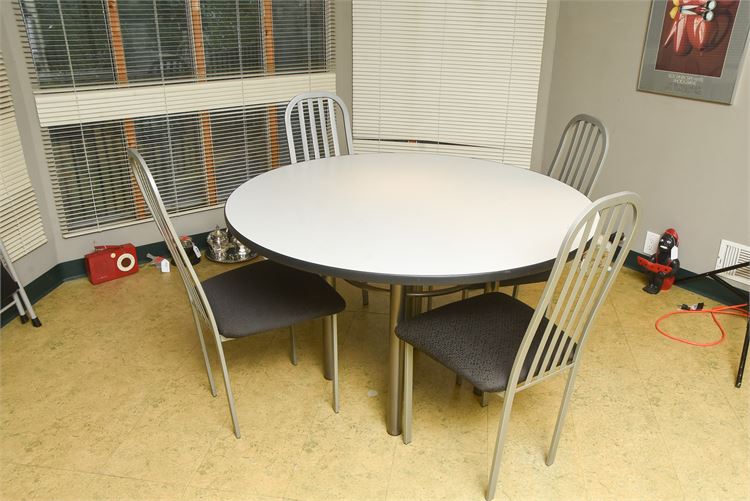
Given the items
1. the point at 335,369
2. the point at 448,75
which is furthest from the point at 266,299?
the point at 448,75

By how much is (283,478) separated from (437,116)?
8.05 feet

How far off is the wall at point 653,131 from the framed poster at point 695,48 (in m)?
0.05

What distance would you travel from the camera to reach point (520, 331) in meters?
1.93

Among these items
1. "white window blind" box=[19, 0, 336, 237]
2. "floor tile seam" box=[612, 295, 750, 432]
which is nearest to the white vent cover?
"floor tile seam" box=[612, 295, 750, 432]

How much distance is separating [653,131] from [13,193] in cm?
317

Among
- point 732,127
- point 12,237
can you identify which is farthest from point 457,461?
point 12,237

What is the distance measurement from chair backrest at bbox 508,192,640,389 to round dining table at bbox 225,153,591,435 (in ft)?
0.49

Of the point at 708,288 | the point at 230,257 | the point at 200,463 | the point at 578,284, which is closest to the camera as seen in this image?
the point at 578,284

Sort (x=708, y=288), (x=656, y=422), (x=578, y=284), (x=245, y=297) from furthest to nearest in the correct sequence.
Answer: (x=708, y=288)
(x=656, y=422)
(x=245, y=297)
(x=578, y=284)

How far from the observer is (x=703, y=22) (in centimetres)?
286

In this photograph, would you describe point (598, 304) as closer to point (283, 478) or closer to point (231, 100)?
point (283, 478)

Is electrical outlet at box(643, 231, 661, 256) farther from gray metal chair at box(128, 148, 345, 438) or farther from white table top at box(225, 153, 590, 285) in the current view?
gray metal chair at box(128, 148, 345, 438)

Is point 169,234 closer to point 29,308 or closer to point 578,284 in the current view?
point 578,284

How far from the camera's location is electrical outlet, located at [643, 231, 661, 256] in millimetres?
3297
